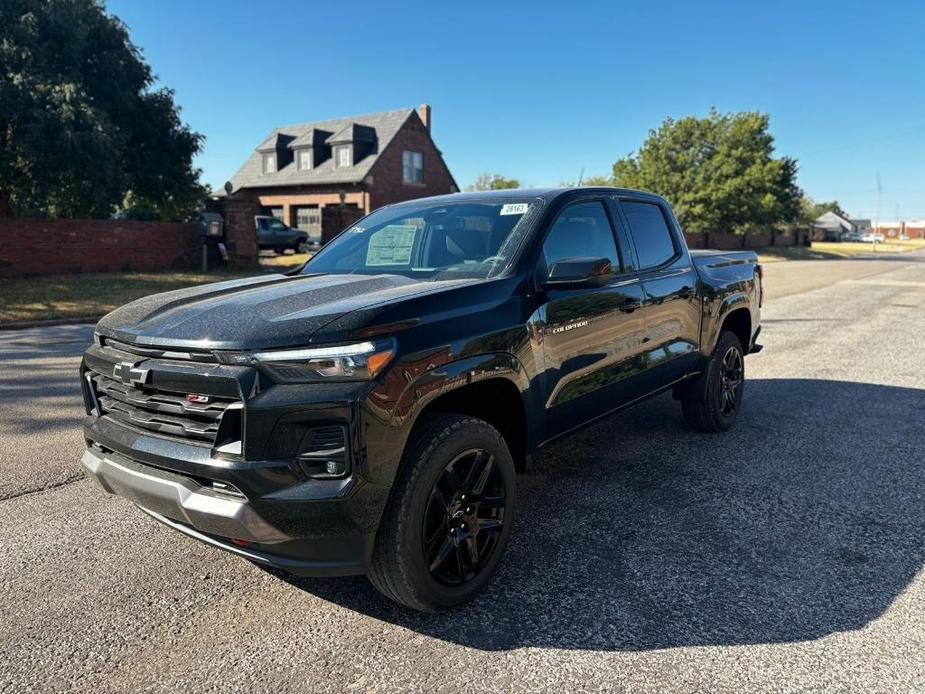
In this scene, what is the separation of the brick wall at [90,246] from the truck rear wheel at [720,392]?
16.3 metres

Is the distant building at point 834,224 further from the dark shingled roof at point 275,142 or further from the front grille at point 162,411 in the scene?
the front grille at point 162,411

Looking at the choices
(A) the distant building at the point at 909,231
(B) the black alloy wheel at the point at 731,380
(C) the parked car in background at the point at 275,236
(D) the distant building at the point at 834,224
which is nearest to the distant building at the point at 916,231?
(A) the distant building at the point at 909,231

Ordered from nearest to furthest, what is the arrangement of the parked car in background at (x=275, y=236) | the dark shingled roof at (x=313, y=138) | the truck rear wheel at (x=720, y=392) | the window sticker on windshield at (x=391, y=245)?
1. the window sticker on windshield at (x=391, y=245)
2. the truck rear wheel at (x=720, y=392)
3. the parked car in background at (x=275, y=236)
4. the dark shingled roof at (x=313, y=138)

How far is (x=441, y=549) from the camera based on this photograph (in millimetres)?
Result: 2719

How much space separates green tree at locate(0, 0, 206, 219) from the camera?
1752 centimetres

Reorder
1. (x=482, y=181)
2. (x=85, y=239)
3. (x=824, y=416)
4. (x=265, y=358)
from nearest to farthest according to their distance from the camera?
(x=265, y=358) < (x=824, y=416) < (x=85, y=239) < (x=482, y=181)

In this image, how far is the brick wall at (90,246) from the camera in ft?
51.0

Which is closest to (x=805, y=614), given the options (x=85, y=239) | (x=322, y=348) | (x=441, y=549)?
(x=441, y=549)

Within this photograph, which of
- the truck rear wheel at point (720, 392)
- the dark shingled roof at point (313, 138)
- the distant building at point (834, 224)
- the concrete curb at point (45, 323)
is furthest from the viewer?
the distant building at point (834, 224)

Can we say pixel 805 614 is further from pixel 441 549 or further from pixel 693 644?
pixel 441 549

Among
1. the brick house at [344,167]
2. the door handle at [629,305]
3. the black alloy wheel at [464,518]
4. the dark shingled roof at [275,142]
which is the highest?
the dark shingled roof at [275,142]

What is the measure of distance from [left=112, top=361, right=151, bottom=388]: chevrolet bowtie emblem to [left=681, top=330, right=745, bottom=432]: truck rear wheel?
12.8 ft

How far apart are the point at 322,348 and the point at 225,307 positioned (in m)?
0.68

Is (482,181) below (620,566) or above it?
above
